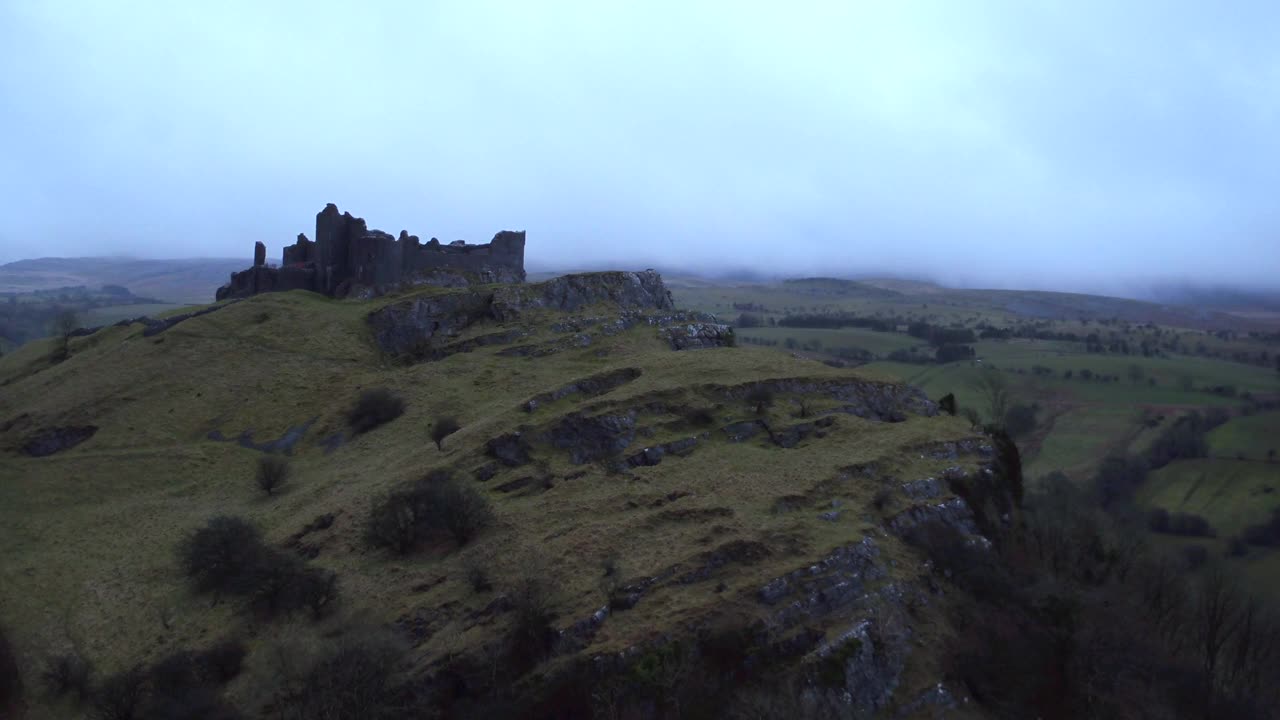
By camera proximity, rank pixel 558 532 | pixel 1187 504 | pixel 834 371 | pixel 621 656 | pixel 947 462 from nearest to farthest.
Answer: pixel 621 656 → pixel 558 532 → pixel 947 462 → pixel 834 371 → pixel 1187 504

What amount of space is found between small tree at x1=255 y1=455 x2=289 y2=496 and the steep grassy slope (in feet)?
2.65

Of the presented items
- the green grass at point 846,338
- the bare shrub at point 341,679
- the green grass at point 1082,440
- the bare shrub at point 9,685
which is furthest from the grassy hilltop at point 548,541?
the green grass at point 846,338

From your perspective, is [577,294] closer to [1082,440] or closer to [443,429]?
[443,429]

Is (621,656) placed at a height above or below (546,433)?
below

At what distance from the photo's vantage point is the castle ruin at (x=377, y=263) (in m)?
60.0

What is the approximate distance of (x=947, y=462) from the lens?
34.7m

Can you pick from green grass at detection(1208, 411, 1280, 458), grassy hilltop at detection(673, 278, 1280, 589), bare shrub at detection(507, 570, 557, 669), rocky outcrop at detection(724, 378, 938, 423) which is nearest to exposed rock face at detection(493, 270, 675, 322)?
grassy hilltop at detection(673, 278, 1280, 589)

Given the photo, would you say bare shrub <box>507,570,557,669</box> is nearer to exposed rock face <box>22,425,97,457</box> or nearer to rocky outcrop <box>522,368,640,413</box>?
rocky outcrop <box>522,368,640,413</box>

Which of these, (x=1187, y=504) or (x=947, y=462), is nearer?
(x=947, y=462)

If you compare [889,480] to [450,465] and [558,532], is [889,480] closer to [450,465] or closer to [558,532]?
[558,532]

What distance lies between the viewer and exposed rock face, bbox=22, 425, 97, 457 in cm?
4531

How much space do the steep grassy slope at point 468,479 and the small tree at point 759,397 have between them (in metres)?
0.35

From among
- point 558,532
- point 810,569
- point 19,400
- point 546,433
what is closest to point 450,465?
point 546,433

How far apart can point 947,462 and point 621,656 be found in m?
16.4
